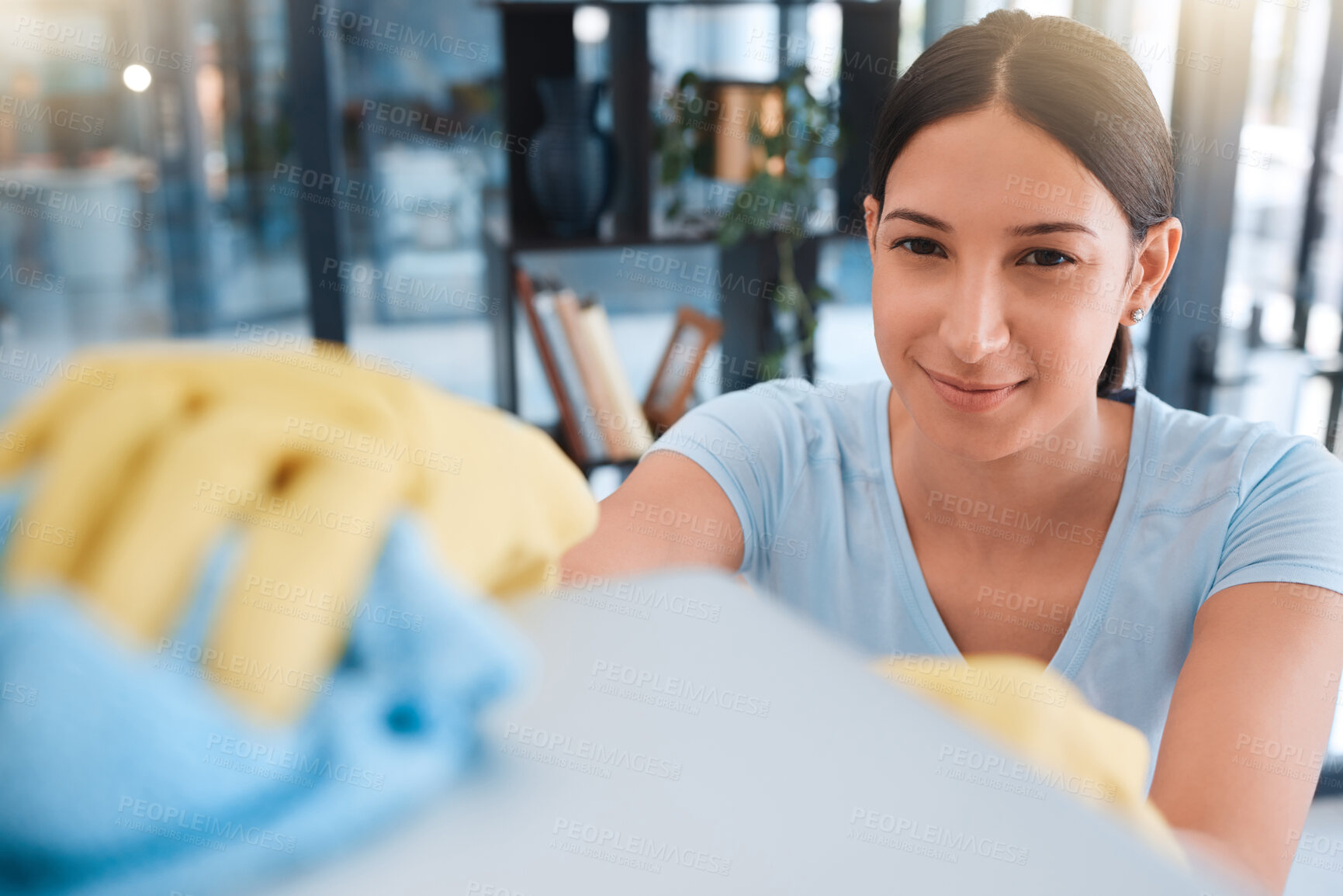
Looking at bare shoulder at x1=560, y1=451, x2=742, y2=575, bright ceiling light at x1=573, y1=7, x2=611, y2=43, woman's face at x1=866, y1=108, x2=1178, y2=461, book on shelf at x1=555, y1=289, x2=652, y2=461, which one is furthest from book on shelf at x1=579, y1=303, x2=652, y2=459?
woman's face at x1=866, y1=108, x2=1178, y2=461

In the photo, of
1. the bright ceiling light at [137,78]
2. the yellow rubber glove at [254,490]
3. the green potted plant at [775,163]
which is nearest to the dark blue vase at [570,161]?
the green potted plant at [775,163]

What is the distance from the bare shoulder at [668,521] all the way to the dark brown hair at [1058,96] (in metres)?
0.36

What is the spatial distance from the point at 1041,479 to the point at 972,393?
21 centimetres

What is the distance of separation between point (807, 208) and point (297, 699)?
2.13 meters

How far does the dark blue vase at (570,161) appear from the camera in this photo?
2.12 m

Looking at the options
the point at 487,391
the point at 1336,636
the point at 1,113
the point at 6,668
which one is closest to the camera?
the point at 6,668

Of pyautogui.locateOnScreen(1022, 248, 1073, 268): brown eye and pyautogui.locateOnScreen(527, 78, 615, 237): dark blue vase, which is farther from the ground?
pyautogui.locateOnScreen(527, 78, 615, 237): dark blue vase

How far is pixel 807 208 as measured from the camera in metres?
2.27

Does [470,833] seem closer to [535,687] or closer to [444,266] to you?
[535,687]

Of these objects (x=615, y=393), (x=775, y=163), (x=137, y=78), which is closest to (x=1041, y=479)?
(x=615, y=393)

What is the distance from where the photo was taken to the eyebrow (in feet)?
2.86

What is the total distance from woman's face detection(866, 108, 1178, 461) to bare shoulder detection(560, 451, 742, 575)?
0.23 m

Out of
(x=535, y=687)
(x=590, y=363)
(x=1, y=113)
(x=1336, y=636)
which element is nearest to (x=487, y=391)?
(x=590, y=363)

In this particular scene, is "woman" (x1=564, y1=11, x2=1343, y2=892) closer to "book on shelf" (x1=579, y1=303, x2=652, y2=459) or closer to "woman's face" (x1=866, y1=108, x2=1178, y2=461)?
"woman's face" (x1=866, y1=108, x2=1178, y2=461)
